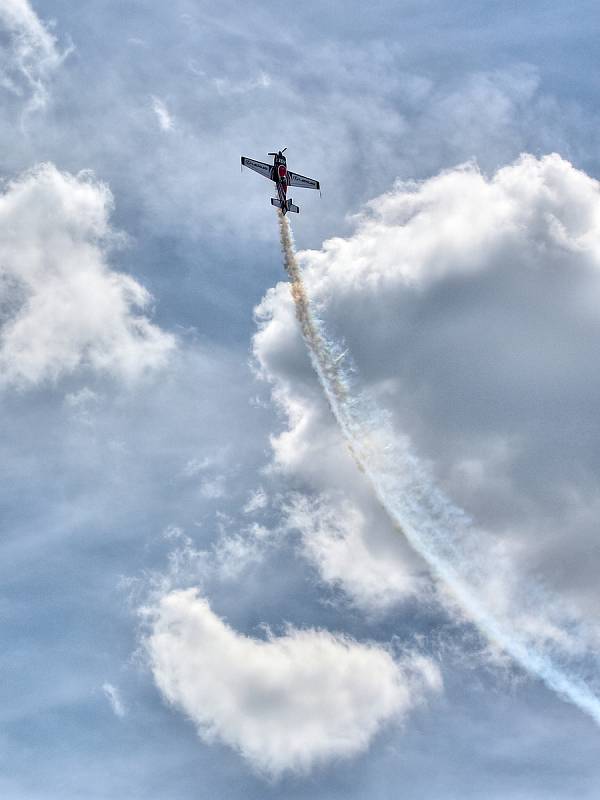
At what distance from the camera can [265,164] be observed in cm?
19712

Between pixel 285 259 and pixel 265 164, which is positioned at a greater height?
pixel 265 164

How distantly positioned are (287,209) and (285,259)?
12005 mm

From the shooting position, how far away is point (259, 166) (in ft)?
649

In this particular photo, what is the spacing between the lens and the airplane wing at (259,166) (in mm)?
197125

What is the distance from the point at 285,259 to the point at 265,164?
2349 cm

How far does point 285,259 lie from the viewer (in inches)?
7431

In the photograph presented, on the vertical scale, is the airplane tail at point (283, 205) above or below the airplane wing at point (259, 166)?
below

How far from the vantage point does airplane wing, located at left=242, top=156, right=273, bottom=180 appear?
647 ft

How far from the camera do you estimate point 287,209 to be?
634ft

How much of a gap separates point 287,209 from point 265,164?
1205 centimetres

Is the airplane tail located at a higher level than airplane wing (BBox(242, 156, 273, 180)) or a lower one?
lower
